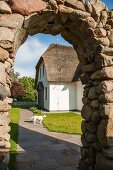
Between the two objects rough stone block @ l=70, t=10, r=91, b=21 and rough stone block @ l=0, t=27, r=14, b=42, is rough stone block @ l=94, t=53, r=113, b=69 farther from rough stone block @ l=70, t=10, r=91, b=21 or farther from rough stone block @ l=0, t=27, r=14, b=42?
rough stone block @ l=0, t=27, r=14, b=42

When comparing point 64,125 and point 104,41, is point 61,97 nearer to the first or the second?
point 64,125

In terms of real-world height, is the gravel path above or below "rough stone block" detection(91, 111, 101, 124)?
below

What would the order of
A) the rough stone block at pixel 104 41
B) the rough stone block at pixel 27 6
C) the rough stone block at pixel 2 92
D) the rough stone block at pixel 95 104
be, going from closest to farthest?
the rough stone block at pixel 2 92
the rough stone block at pixel 27 6
the rough stone block at pixel 104 41
the rough stone block at pixel 95 104

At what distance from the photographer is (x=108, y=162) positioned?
446 centimetres

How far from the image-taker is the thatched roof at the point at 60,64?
23688mm

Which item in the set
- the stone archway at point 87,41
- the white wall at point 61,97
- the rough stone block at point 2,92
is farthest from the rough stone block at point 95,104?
the white wall at point 61,97

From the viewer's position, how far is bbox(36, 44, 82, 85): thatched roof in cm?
2369

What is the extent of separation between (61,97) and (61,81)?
1.52 m

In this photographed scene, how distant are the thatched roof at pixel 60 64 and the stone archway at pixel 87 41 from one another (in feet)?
58.7

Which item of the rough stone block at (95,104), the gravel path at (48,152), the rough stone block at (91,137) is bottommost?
the gravel path at (48,152)

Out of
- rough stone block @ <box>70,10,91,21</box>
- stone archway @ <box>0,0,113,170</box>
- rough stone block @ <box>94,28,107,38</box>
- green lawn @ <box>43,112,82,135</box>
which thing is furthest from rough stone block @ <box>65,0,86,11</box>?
green lawn @ <box>43,112,82,135</box>

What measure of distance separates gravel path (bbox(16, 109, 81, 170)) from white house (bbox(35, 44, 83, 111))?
13339 millimetres

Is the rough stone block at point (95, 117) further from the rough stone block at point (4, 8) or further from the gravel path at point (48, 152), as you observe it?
the rough stone block at point (4, 8)

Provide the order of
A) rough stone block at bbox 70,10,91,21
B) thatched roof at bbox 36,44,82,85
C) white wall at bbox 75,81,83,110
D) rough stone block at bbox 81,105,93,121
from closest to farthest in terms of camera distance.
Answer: rough stone block at bbox 70,10,91,21
rough stone block at bbox 81,105,93,121
white wall at bbox 75,81,83,110
thatched roof at bbox 36,44,82,85
